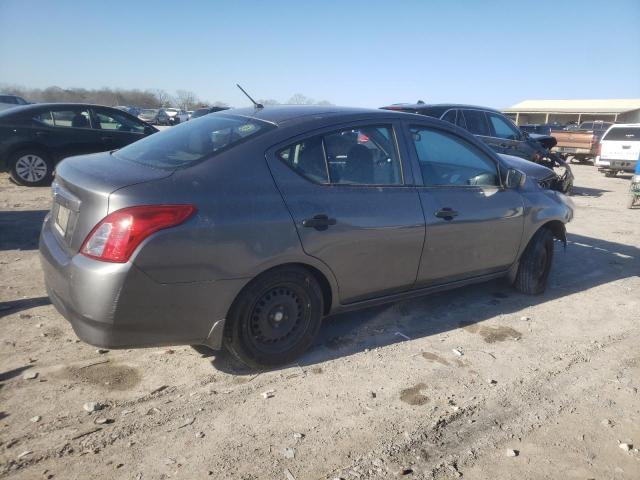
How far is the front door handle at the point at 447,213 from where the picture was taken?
378 cm

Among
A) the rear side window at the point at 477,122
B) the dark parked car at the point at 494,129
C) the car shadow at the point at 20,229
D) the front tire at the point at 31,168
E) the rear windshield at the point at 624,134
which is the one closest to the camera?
the car shadow at the point at 20,229

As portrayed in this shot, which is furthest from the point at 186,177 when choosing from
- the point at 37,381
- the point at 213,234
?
the point at 37,381

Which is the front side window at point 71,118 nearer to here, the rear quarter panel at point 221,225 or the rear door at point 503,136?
the rear quarter panel at point 221,225

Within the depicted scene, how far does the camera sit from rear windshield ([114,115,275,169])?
3047mm

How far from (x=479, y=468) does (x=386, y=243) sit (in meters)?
1.57

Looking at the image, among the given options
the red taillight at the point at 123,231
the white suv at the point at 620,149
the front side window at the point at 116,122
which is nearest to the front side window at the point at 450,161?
the red taillight at the point at 123,231

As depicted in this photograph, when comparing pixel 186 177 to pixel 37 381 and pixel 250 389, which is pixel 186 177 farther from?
pixel 37 381

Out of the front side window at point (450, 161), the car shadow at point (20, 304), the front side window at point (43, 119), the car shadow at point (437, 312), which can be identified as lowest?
the car shadow at point (437, 312)

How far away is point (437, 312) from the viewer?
173 inches

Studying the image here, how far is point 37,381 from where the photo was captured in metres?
3.01

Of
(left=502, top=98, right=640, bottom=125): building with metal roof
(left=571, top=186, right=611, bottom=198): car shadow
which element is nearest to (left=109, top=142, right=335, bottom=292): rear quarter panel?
(left=571, top=186, right=611, bottom=198): car shadow

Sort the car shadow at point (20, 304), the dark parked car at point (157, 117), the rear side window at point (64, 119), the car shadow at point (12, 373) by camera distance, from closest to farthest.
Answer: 1. the car shadow at point (12, 373)
2. the car shadow at point (20, 304)
3. the rear side window at point (64, 119)
4. the dark parked car at point (157, 117)

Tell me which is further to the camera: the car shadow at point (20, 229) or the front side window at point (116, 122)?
the front side window at point (116, 122)

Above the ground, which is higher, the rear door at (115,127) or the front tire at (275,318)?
the rear door at (115,127)
